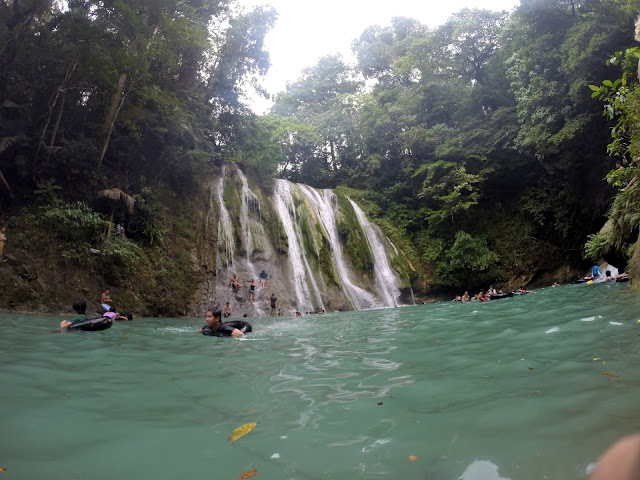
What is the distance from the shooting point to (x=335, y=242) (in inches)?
710

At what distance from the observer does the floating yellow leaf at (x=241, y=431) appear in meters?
2.28

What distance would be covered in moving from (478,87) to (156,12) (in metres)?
19.1

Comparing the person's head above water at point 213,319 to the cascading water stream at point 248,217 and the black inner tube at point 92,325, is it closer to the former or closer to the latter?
the black inner tube at point 92,325

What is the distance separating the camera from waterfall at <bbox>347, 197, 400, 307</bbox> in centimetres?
1748

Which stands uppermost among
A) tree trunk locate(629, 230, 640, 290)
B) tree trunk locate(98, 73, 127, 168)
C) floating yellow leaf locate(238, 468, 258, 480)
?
tree trunk locate(98, 73, 127, 168)

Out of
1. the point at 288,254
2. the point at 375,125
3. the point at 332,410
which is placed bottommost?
the point at 332,410

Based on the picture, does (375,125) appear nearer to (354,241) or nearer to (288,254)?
(354,241)

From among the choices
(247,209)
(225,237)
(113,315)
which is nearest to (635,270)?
(113,315)

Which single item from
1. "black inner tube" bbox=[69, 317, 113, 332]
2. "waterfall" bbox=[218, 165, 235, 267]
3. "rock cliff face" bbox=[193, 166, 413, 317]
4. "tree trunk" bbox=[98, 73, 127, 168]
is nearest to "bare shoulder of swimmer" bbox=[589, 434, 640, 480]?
"black inner tube" bbox=[69, 317, 113, 332]

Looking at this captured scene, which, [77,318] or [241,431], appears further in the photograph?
[77,318]

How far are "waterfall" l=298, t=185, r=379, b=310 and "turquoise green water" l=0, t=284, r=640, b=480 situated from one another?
1155 cm

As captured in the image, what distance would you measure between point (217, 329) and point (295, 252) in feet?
30.9

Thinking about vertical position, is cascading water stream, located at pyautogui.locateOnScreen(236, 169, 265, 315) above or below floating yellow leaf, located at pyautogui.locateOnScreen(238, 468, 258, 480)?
above

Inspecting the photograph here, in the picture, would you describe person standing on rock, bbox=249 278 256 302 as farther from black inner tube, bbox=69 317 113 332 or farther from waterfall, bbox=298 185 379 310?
black inner tube, bbox=69 317 113 332
